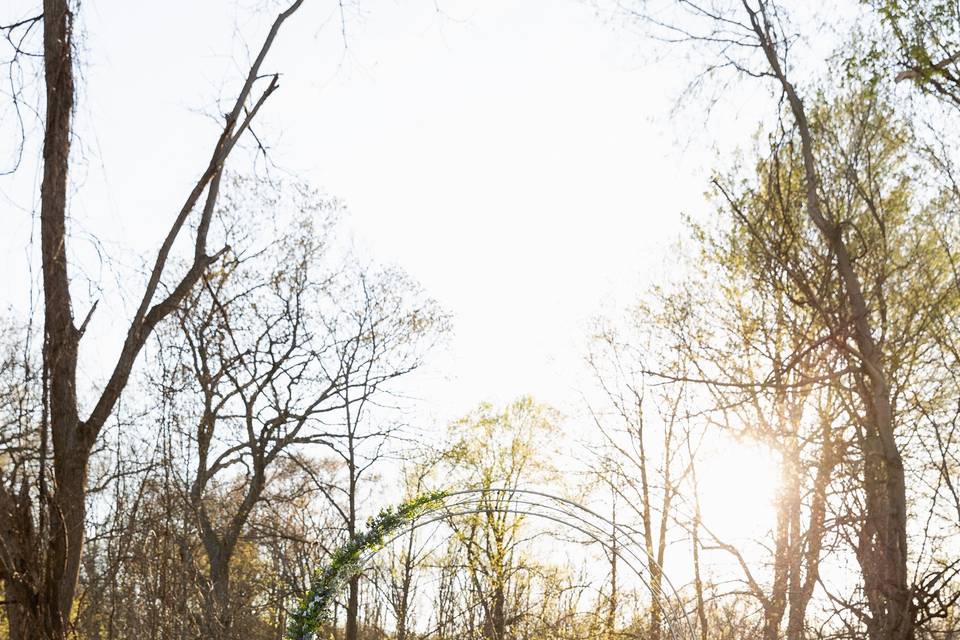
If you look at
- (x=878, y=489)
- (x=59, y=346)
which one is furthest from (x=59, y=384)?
(x=878, y=489)

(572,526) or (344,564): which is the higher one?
(572,526)

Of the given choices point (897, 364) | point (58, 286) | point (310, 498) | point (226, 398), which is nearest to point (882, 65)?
point (897, 364)

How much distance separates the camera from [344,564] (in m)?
5.42

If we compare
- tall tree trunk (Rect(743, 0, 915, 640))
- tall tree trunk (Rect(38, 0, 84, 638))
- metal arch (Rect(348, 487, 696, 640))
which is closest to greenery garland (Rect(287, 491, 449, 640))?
metal arch (Rect(348, 487, 696, 640))

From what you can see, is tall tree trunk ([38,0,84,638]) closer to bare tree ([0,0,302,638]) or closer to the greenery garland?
bare tree ([0,0,302,638])

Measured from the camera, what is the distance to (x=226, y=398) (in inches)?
483

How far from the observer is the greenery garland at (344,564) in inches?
210

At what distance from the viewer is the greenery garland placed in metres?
5.34

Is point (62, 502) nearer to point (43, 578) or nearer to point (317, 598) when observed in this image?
point (43, 578)

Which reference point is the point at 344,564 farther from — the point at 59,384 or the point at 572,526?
the point at 59,384

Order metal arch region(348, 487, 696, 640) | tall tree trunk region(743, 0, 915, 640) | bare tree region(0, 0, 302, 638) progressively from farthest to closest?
metal arch region(348, 487, 696, 640), tall tree trunk region(743, 0, 915, 640), bare tree region(0, 0, 302, 638)

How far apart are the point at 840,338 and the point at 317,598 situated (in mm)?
3418

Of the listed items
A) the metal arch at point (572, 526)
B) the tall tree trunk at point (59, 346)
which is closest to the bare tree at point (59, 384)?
the tall tree trunk at point (59, 346)

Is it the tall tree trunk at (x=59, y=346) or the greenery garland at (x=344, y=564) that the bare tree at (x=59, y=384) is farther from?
the greenery garland at (x=344, y=564)
